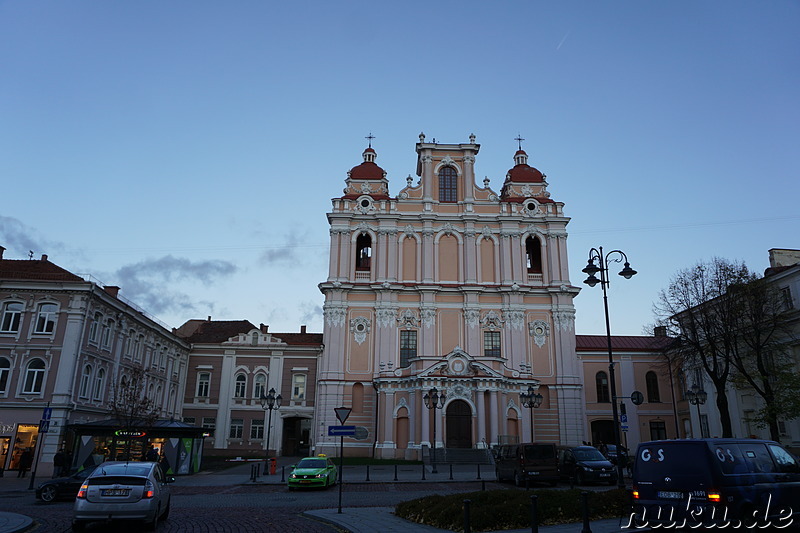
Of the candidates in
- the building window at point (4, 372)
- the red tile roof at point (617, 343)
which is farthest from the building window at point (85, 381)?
the red tile roof at point (617, 343)

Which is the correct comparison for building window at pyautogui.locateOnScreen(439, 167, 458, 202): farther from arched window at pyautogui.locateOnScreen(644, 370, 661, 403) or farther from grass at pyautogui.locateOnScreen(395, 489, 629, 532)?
grass at pyautogui.locateOnScreen(395, 489, 629, 532)

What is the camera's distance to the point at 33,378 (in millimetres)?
34625

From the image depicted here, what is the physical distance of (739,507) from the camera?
10.5 meters

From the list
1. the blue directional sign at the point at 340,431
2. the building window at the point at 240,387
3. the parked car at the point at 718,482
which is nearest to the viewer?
the parked car at the point at 718,482

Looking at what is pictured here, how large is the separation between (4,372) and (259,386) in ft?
73.5

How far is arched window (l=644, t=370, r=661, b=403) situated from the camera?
172 ft

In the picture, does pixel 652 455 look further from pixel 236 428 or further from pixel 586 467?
pixel 236 428

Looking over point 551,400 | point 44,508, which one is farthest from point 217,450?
point 44,508

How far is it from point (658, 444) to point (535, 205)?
44.5 meters

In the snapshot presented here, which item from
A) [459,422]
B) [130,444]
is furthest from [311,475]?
[459,422]

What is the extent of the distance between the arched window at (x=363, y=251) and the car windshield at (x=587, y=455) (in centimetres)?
3084

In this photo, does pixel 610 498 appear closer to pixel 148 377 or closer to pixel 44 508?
pixel 44 508

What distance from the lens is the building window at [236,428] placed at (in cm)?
5238

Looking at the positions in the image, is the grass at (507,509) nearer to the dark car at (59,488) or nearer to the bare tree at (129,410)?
the dark car at (59,488)
